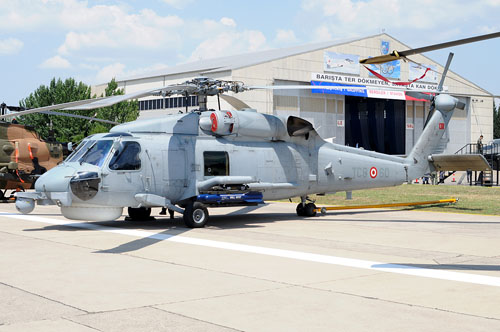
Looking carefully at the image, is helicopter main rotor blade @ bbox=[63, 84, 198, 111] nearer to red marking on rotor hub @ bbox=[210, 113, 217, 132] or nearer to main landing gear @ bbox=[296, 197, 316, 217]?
red marking on rotor hub @ bbox=[210, 113, 217, 132]

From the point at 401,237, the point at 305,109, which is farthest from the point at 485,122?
the point at 401,237

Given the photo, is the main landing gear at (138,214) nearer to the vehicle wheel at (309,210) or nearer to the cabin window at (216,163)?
the cabin window at (216,163)

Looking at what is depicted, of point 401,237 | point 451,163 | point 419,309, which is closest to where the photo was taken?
point 419,309

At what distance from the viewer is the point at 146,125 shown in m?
14.5

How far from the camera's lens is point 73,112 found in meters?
52.7

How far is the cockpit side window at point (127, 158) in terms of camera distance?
540 inches

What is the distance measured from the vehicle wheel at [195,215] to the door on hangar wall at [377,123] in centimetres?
4993

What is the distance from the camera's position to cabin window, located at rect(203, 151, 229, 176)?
48.8 ft

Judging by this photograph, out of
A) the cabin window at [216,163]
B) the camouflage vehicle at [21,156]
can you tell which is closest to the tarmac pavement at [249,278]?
the cabin window at [216,163]

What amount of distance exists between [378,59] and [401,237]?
3845 mm

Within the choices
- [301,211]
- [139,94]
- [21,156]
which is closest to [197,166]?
[139,94]

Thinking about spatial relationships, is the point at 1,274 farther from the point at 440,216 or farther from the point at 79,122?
the point at 79,122

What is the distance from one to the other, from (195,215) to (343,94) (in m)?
46.2

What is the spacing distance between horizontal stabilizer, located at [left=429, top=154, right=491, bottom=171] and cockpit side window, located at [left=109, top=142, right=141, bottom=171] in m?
9.92
